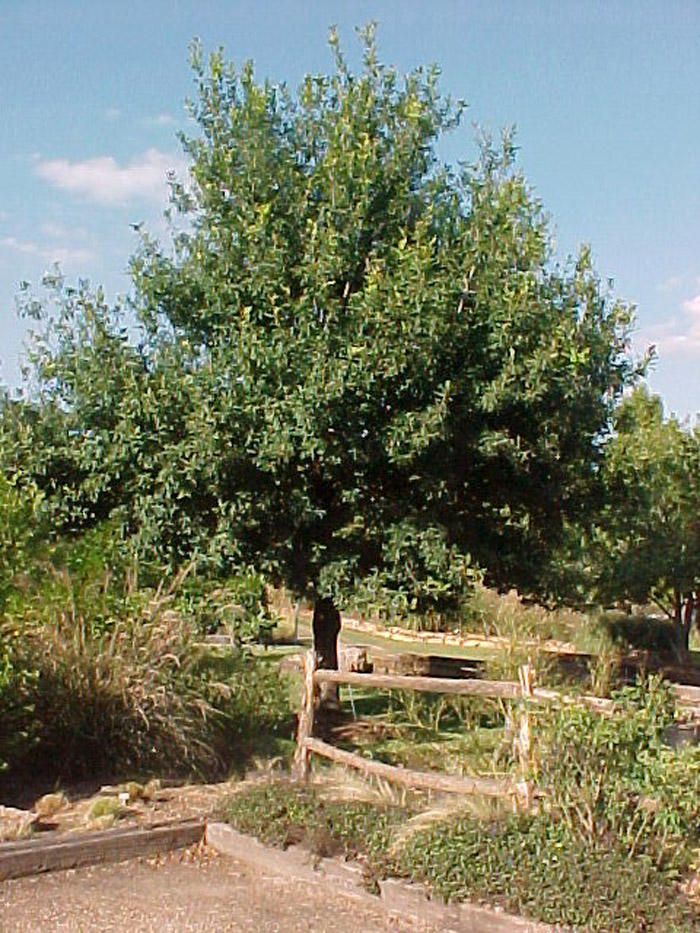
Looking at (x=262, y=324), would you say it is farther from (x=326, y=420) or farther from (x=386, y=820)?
(x=386, y=820)

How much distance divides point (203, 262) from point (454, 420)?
296 centimetres

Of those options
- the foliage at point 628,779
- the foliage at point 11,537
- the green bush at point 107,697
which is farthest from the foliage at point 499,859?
the foliage at point 11,537

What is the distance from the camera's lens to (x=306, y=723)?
9.20m

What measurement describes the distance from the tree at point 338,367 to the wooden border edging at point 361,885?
3542 mm

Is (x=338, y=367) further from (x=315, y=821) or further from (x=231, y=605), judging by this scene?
(x=315, y=821)

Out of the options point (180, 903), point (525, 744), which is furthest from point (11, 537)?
point (525, 744)

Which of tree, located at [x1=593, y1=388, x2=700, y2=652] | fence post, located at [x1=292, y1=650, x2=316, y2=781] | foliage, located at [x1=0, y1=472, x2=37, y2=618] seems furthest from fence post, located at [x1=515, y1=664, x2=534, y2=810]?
tree, located at [x1=593, y1=388, x2=700, y2=652]

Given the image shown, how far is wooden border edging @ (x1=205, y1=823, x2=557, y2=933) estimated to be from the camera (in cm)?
576

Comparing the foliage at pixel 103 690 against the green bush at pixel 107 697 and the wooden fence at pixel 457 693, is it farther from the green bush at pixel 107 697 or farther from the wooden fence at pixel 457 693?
the wooden fence at pixel 457 693

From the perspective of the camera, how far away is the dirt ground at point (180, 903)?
6.19m

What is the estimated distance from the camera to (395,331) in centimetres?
1020

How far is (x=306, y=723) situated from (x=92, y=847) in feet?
7.31

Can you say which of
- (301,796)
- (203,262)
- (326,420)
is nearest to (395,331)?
(326,420)

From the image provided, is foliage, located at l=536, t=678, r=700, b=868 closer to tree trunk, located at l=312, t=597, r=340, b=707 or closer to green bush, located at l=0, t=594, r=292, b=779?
green bush, located at l=0, t=594, r=292, b=779
